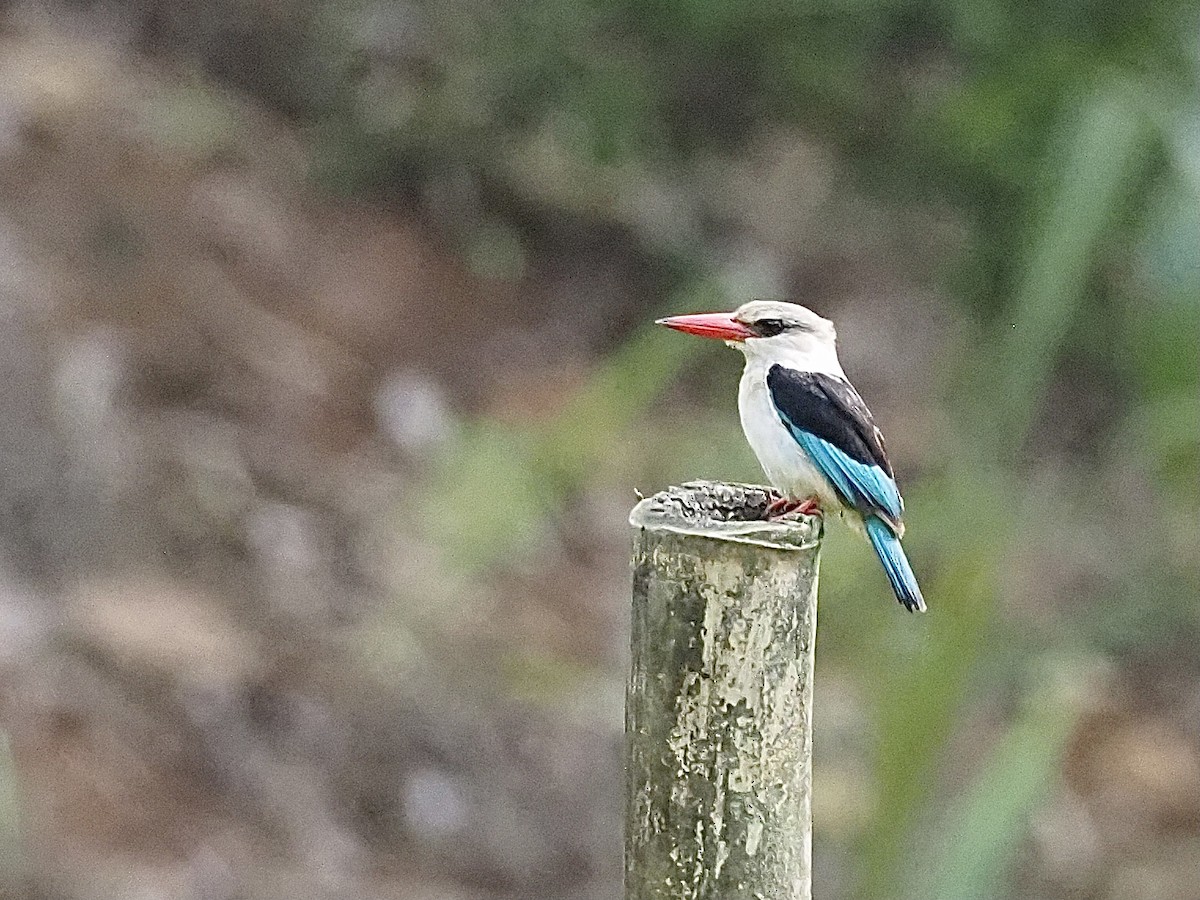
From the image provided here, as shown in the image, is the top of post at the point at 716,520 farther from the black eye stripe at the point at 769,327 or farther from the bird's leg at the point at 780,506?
the black eye stripe at the point at 769,327

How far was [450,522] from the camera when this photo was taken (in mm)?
4398

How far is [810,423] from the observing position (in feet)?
5.93

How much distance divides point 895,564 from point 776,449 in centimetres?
17

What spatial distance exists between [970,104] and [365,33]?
7.09 feet

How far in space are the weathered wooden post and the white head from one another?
0.60 metres

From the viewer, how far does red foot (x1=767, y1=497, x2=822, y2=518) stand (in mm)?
1560

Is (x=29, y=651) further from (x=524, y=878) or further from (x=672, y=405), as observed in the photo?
(x=672, y=405)

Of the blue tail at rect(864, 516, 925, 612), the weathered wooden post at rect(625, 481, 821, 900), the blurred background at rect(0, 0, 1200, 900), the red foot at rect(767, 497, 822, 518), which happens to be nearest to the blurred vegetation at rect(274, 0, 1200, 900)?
the blurred background at rect(0, 0, 1200, 900)

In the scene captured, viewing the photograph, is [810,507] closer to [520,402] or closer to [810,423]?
[810,423]

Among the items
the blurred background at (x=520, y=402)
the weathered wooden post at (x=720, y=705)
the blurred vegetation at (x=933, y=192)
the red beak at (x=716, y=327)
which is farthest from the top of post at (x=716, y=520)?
the blurred vegetation at (x=933, y=192)

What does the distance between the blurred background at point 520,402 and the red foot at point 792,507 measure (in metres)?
0.64

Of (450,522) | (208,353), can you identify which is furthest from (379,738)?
(208,353)

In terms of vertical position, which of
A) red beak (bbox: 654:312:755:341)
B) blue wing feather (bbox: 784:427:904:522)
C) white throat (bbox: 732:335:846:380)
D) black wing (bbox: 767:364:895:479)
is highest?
red beak (bbox: 654:312:755:341)

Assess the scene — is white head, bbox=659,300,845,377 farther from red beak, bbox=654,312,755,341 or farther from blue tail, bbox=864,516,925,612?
blue tail, bbox=864,516,925,612
